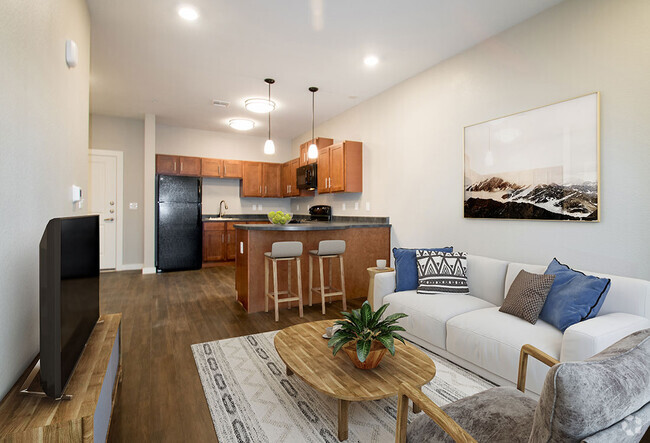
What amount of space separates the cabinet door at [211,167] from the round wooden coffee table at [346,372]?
5.54 meters

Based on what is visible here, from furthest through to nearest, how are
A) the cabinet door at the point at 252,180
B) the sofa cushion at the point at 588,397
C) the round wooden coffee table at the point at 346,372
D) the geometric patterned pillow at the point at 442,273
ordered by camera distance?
the cabinet door at the point at 252,180 → the geometric patterned pillow at the point at 442,273 → the round wooden coffee table at the point at 346,372 → the sofa cushion at the point at 588,397

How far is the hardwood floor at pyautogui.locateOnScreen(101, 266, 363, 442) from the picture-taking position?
5.94 ft

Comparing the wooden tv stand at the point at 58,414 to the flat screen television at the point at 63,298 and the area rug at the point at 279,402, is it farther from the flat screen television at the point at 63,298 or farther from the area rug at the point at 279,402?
the area rug at the point at 279,402

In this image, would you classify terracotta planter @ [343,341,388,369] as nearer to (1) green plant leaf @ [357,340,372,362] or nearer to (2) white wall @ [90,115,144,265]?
(1) green plant leaf @ [357,340,372,362]

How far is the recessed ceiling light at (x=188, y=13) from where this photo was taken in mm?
2828

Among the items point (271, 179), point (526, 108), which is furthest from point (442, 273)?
point (271, 179)

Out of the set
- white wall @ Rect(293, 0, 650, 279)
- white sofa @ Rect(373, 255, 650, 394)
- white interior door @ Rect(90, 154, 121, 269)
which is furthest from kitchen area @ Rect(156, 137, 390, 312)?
white sofa @ Rect(373, 255, 650, 394)

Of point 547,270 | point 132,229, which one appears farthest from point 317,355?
point 132,229

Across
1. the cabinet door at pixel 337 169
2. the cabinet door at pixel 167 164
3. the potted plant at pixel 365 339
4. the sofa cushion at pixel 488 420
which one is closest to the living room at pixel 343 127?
the potted plant at pixel 365 339

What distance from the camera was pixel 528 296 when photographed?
230 cm

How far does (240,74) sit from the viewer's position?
417cm

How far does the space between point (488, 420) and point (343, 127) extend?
17.0ft

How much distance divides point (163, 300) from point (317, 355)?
311 centimetres

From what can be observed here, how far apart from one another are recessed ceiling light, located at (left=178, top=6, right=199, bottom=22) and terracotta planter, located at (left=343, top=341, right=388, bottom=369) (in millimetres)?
3014
